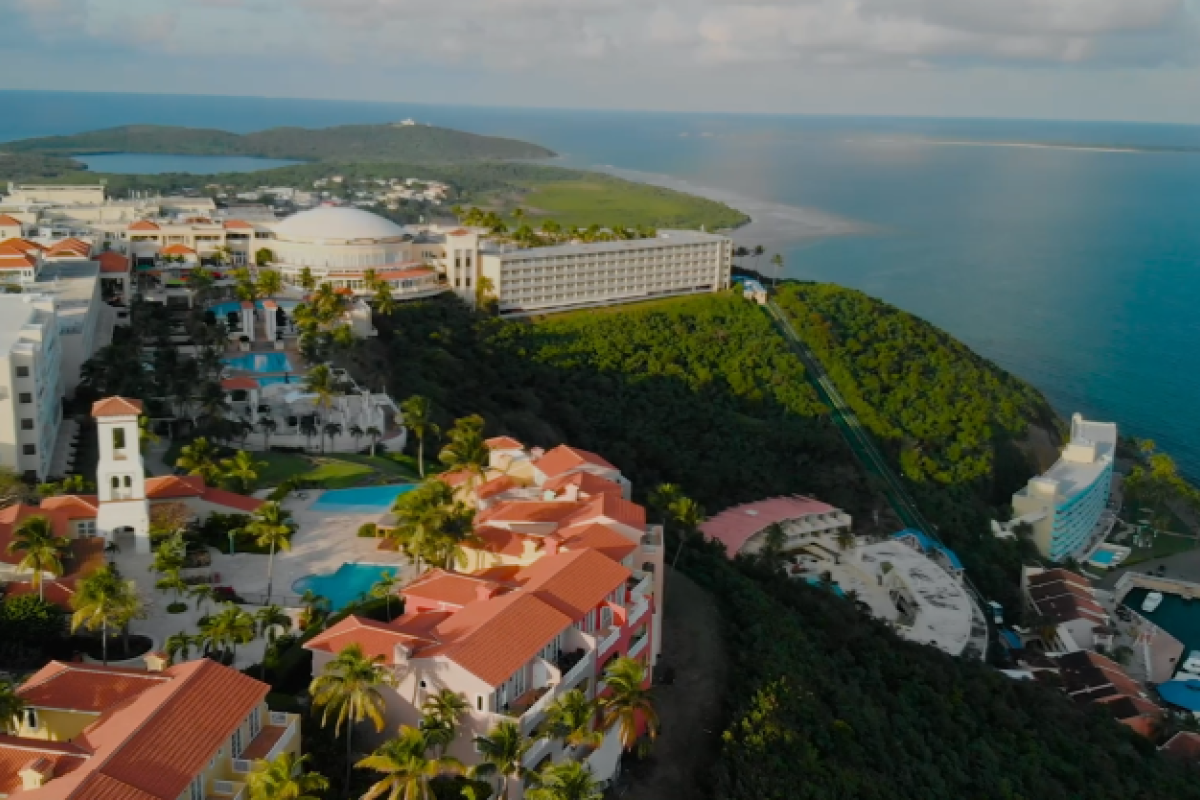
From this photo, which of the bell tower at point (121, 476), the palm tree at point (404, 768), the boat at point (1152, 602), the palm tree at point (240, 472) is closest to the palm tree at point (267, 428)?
the palm tree at point (240, 472)

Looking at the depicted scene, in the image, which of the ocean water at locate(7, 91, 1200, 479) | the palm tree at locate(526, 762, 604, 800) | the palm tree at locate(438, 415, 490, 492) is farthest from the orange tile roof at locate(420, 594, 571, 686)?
the ocean water at locate(7, 91, 1200, 479)

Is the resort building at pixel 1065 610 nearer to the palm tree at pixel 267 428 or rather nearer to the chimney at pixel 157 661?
the palm tree at pixel 267 428

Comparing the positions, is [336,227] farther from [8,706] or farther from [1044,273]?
[1044,273]

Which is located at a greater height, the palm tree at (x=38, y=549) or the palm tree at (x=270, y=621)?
the palm tree at (x=38, y=549)

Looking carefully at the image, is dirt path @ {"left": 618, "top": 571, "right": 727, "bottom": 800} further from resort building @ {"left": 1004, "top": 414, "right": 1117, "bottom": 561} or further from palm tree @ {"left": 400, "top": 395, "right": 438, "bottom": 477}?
resort building @ {"left": 1004, "top": 414, "right": 1117, "bottom": 561}

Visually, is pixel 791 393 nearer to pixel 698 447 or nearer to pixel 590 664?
pixel 698 447
